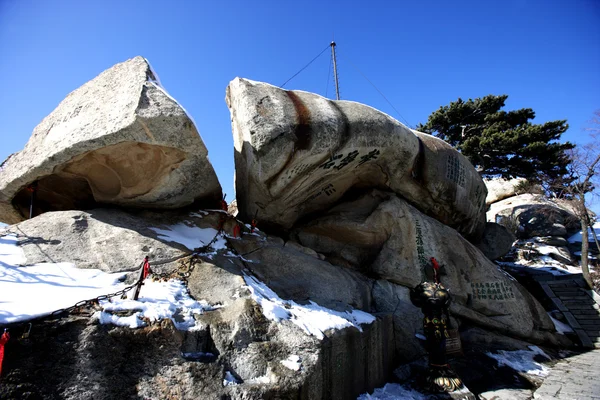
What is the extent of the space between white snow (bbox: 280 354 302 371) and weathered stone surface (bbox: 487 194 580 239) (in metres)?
18.3

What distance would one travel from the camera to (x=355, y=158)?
7684mm

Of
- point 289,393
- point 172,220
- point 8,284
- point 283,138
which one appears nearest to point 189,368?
point 289,393

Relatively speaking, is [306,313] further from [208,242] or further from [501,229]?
[501,229]

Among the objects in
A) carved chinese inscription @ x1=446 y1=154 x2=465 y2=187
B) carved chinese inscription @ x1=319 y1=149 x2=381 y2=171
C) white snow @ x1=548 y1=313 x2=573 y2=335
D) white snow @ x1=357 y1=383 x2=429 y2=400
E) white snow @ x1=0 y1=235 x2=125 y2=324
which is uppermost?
carved chinese inscription @ x1=446 y1=154 x2=465 y2=187

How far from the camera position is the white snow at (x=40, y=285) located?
3.28m

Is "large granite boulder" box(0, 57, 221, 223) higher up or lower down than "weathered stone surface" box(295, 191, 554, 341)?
higher up

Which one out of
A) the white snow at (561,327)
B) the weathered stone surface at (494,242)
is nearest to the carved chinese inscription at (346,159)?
the weathered stone surface at (494,242)

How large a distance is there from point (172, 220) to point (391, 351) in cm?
475

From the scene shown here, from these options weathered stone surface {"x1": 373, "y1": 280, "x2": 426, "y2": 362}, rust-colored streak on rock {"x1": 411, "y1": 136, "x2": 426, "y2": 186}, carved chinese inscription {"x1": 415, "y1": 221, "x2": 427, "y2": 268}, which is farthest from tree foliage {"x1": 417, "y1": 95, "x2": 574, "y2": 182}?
weathered stone surface {"x1": 373, "y1": 280, "x2": 426, "y2": 362}

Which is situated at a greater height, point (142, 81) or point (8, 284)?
point (142, 81)

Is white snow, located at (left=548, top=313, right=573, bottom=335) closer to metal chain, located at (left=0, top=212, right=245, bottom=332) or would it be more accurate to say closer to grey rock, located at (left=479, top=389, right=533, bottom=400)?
grey rock, located at (left=479, top=389, right=533, bottom=400)

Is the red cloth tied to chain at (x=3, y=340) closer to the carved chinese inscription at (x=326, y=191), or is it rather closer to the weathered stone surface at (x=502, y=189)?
the carved chinese inscription at (x=326, y=191)

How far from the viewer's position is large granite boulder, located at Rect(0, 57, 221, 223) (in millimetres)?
5145

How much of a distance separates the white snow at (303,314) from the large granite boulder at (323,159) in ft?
7.95
